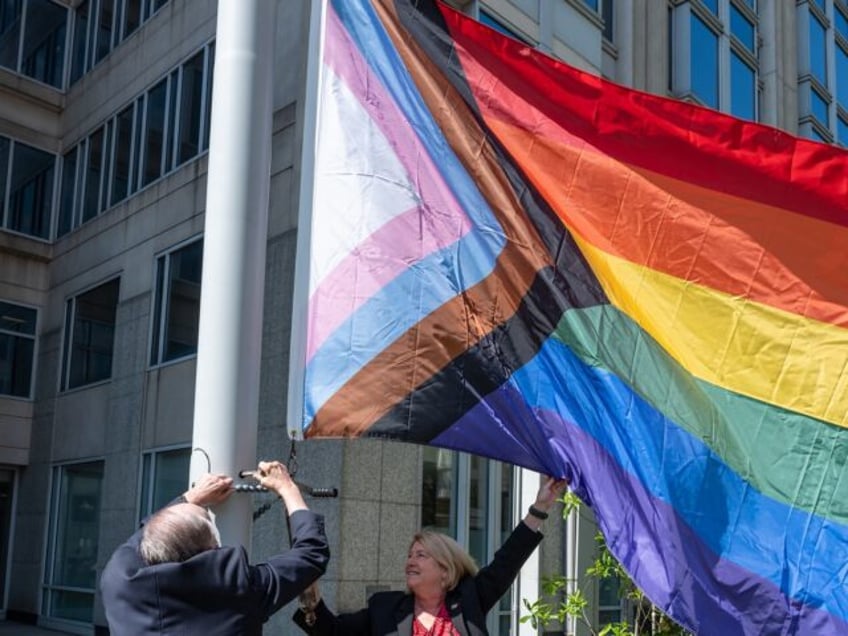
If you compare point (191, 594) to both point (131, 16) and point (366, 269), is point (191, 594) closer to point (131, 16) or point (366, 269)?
point (366, 269)

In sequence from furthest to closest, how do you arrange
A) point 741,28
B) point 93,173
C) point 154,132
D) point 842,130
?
1. point 842,130
2. point 741,28
3. point 93,173
4. point 154,132

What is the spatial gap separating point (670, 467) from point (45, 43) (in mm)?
19752

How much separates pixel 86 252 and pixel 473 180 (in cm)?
1551

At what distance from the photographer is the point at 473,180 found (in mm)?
4328

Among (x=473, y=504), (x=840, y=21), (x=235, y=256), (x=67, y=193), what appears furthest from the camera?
(x=840, y=21)

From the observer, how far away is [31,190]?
20391mm

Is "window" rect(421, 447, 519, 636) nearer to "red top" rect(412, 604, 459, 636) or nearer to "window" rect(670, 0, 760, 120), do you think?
"red top" rect(412, 604, 459, 636)

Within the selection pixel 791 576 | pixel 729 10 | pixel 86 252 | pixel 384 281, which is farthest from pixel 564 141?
pixel 729 10

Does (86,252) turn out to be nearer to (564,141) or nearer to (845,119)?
(564,141)

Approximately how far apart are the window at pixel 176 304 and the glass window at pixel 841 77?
62.6 feet

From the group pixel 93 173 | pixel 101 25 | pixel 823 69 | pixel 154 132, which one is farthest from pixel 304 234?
pixel 823 69

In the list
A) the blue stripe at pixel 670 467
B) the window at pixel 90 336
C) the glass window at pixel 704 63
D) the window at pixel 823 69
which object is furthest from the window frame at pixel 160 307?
the window at pixel 823 69

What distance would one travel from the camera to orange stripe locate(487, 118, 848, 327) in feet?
13.9

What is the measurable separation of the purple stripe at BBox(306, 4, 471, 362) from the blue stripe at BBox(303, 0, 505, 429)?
0.02m
